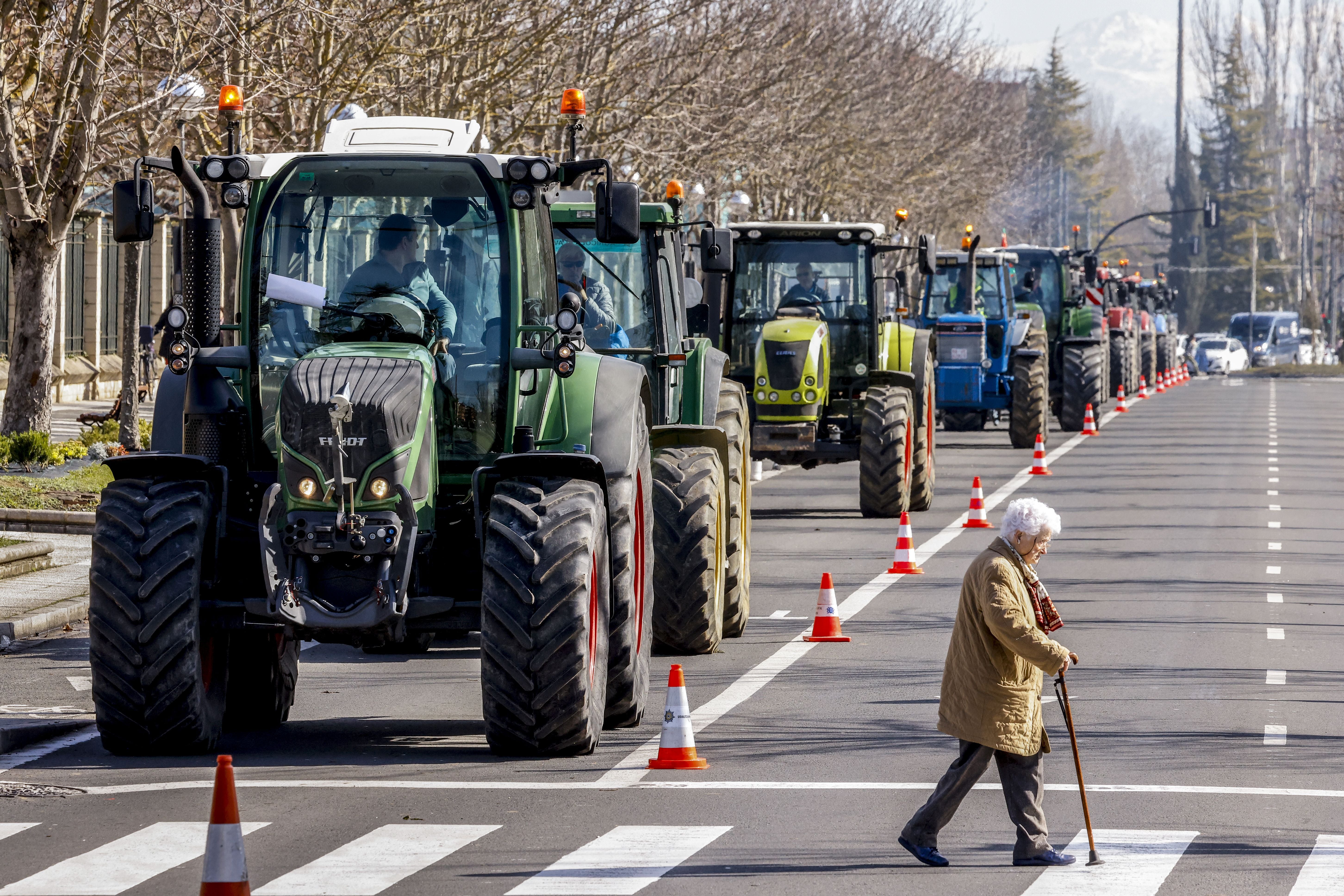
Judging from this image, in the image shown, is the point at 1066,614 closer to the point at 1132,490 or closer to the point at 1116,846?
the point at 1116,846

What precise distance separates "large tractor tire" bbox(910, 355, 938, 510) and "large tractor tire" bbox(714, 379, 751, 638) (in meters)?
6.04

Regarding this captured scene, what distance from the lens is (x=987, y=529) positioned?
20.7m

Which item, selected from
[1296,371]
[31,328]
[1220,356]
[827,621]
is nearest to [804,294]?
[31,328]

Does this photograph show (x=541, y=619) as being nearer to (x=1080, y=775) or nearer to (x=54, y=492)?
(x=1080, y=775)

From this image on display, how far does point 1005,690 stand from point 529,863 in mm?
1782

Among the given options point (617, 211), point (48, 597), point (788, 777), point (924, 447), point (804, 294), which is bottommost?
point (788, 777)

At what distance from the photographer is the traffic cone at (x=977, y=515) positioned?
2070 cm

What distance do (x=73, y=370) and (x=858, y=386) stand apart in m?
21.2

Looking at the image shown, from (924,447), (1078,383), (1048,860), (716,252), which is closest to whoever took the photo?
(1048,860)

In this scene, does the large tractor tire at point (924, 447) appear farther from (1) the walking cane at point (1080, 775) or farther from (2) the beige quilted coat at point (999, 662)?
(2) the beige quilted coat at point (999, 662)

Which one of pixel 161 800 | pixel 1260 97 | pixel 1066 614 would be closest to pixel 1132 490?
pixel 1066 614

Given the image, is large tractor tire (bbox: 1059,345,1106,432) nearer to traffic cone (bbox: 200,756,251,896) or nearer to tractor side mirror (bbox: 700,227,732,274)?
tractor side mirror (bbox: 700,227,732,274)

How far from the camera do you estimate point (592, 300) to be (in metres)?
13.9

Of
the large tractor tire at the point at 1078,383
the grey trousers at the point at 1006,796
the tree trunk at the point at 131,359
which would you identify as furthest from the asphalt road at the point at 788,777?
the large tractor tire at the point at 1078,383
